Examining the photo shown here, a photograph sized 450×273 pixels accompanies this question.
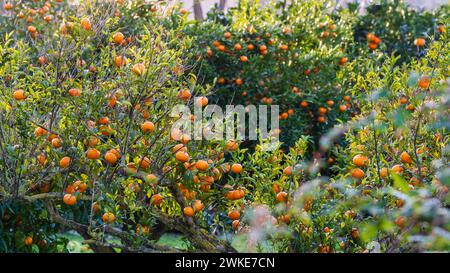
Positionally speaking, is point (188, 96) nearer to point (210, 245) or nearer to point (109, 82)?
point (109, 82)

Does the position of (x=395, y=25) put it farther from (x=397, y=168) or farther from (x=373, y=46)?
(x=397, y=168)

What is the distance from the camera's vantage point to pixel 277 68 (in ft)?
19.1

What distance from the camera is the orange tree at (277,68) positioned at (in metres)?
5.62

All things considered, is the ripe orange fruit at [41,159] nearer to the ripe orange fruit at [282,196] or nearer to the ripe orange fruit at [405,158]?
the ripe orange fruit at [282,196]

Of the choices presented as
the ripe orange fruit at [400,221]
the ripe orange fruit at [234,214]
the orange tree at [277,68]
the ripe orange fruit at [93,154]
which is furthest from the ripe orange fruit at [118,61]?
the orange tree at [277,68]

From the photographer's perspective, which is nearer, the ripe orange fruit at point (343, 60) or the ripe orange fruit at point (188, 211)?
the ripe orange fruit at point (188, 211)

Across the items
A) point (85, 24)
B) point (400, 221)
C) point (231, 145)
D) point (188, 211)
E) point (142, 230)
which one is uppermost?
point (85, 24)

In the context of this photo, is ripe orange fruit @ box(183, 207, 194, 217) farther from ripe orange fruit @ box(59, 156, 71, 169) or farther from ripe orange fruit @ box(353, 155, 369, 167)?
ripe orange fruit @ box(353, 155, 369, 167)

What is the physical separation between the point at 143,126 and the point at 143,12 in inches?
119

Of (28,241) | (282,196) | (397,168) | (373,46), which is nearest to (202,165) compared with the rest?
(282,196)

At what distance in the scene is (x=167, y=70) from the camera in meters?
2.79
